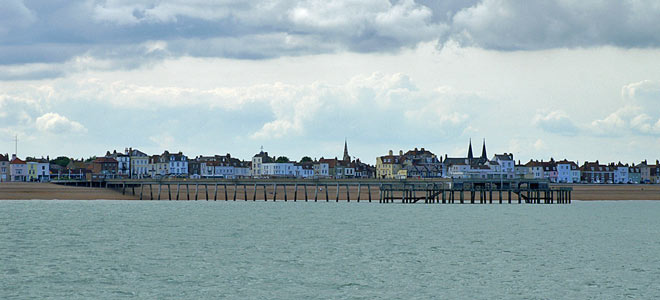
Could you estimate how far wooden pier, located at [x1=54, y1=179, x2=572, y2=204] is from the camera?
12262 cm

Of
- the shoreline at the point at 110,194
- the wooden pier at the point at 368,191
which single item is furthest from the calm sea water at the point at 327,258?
the shoreline at the point at 110,194

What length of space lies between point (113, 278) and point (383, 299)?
→ 13.7m

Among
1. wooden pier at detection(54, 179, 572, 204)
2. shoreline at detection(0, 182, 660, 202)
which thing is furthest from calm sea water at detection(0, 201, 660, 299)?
shoreline at detection(0, 182, 660, 202)

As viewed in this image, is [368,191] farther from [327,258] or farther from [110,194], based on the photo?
[327,258]

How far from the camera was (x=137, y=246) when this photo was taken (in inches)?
2242

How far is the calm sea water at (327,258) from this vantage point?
125ft

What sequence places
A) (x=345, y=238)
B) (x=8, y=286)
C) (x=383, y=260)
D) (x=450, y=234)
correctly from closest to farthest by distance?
(x=8, y=286), (x=383, y=260), (x=345, y=238), (x=450, y=234)

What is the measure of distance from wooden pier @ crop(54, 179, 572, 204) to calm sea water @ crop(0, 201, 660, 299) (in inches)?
1445

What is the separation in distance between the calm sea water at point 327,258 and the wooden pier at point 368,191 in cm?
3671

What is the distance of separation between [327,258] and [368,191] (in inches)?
3802

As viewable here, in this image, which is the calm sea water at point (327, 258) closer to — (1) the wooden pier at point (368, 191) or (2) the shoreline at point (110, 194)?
(1) the wooden pier at point (368, 191)

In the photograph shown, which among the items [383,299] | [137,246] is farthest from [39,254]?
[383,299]

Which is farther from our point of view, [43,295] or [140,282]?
[140,282]

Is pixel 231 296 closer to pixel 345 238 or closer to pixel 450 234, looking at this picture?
pixel 345 238
